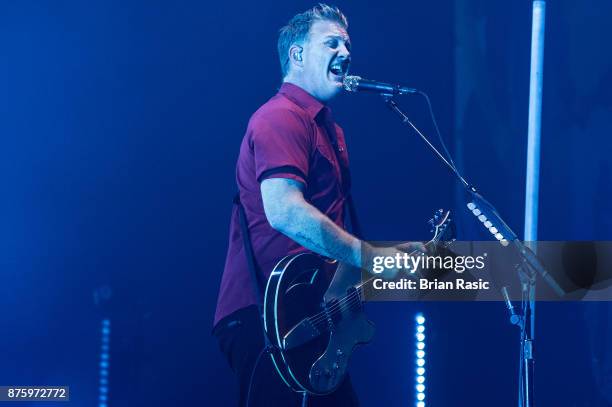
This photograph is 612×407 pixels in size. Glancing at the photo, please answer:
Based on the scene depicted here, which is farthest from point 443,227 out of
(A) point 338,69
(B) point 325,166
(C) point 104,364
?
(C) point 104,364

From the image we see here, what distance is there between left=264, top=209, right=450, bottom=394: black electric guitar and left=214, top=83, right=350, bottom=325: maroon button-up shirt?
10 centimetres

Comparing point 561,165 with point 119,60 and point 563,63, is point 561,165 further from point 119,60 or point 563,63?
point 119,60

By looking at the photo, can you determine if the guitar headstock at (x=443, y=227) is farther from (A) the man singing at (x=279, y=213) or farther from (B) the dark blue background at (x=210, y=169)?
(B) the dark blue background at (x=210, y=169)

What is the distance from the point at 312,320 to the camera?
84.4 inches

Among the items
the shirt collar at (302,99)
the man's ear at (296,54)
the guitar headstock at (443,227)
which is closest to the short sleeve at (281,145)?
the shirt collar at (302,99)

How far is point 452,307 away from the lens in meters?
3.44

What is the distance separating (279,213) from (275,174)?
110 mm

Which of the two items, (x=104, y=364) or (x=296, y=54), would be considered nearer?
(x=296, y=54)

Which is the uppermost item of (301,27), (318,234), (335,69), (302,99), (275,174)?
(301,27)

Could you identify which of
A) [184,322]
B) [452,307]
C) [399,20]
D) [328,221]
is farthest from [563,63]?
[184,322]

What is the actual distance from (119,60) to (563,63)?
191 cm

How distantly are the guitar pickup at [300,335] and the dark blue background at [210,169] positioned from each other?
3.76 feet

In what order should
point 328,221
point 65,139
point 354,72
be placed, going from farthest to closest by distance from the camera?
point 354,72 < point 65,139 < point 328,221

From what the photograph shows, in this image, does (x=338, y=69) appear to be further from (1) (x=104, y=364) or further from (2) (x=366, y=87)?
(1) (x=104, y=364)
